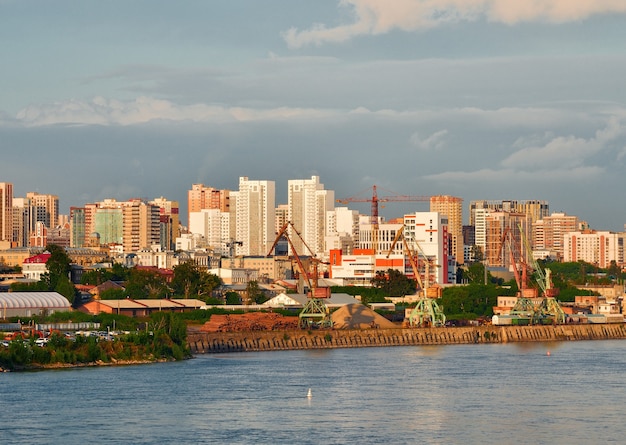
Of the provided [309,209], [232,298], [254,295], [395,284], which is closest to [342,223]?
[309,209]

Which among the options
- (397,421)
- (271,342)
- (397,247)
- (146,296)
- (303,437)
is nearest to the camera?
(303,437)

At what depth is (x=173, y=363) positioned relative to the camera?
51.1 m

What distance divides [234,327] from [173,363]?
1507 cm

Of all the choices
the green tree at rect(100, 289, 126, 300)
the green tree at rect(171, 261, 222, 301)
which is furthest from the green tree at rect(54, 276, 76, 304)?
the green tree at rect(171, 261, 222, 301)

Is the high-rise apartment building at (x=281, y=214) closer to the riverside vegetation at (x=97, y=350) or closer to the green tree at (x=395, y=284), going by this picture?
the green tree at (x=395, y=284)

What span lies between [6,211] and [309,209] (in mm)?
39515

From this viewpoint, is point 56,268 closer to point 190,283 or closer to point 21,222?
point 190,283

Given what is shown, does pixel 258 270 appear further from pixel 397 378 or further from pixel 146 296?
pixel 397 378

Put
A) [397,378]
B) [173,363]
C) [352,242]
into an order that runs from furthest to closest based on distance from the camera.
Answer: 1. [352,242]
2. [173,363]
3. [397,378]

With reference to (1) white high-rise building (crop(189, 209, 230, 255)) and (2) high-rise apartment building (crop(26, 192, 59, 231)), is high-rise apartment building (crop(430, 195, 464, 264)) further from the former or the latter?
(2) high-rise apartment building (crop(26, 192, 59, 231))

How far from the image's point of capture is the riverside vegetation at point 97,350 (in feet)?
155

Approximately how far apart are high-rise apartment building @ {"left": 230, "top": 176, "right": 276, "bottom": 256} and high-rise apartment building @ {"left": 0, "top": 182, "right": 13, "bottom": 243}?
30327 mm

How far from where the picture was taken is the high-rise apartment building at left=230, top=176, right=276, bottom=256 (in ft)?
545

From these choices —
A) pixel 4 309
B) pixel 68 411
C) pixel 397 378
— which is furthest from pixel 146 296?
pixel 68 411
